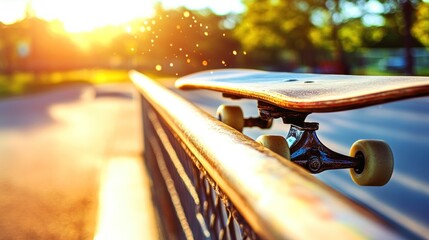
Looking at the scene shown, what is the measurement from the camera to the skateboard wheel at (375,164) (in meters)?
2.36

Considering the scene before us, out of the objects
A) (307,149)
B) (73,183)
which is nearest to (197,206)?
(307,149)

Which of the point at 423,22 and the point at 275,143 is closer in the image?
the point at 275,143

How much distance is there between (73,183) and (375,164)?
20.9ft

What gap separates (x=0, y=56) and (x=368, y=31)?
46651 millimetres

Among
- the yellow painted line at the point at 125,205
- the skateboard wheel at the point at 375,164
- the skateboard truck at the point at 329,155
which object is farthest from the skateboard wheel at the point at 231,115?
the yellow painted line at the point at 125,205

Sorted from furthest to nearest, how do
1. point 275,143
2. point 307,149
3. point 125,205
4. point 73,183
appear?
point 73,183 → point 125,205 → point 307,149 → point 275,143

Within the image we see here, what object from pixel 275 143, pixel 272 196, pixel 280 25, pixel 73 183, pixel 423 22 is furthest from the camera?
pixel 280 25

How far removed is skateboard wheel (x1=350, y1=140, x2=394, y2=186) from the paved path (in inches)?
112

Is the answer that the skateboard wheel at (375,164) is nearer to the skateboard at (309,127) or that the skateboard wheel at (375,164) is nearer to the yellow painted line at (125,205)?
the skateboard at (309,127)

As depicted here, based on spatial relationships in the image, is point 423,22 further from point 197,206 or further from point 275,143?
point 275,143

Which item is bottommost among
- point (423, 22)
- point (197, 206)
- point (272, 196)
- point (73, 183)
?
point (73, 183)

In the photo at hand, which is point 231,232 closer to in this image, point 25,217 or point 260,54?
point 25,217

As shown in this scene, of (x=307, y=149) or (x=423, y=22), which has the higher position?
(x=307, y=149)

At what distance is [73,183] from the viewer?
8.32 meters
